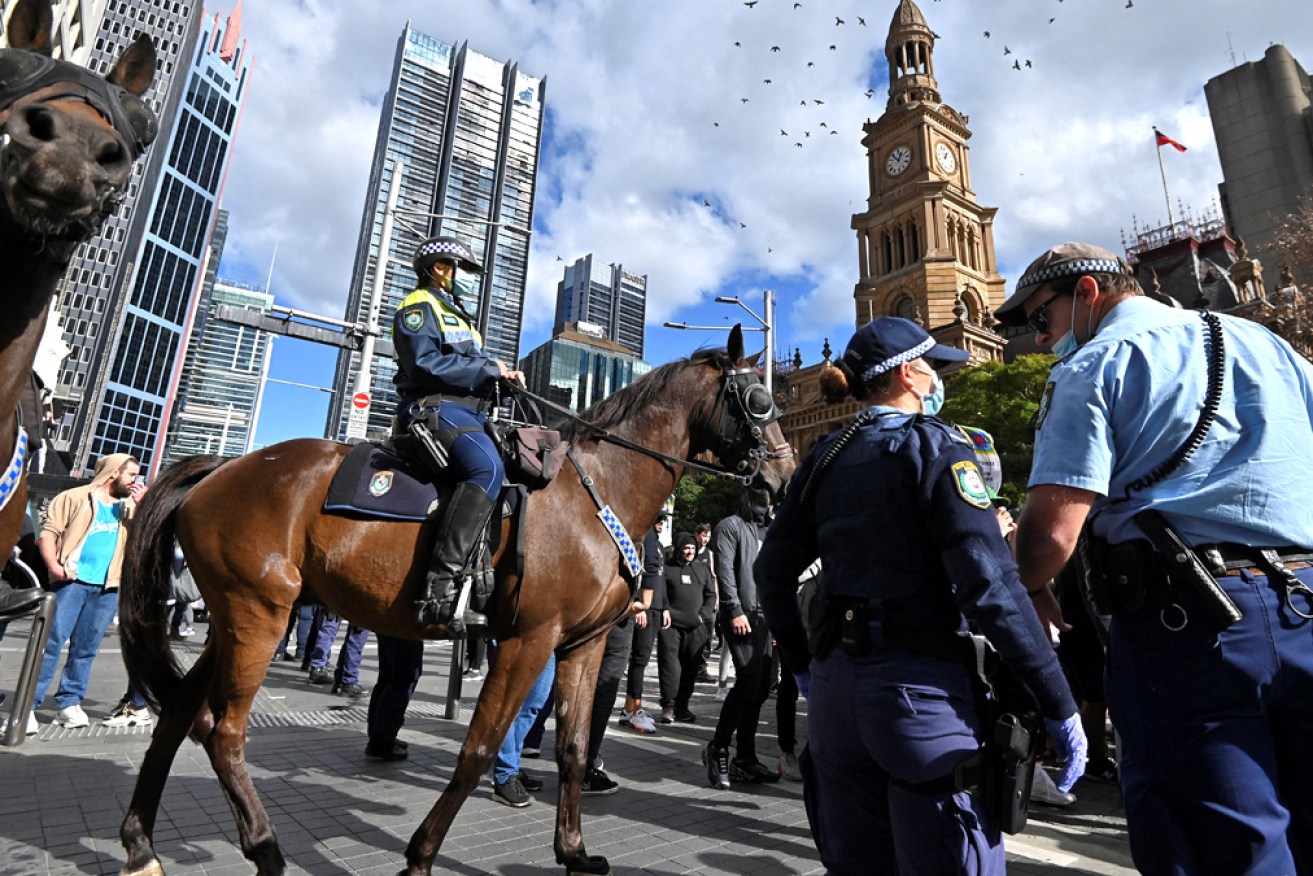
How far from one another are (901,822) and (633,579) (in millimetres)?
2471

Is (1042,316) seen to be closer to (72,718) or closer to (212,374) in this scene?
(72,718)

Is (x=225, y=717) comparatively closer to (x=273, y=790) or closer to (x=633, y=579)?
(x=273, y=790)

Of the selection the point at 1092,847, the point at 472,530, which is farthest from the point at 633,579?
the point at 1092,847

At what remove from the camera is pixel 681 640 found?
28.0 ft

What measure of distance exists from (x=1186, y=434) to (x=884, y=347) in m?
0.88

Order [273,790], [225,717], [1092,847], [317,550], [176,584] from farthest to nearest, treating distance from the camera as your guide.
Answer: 1. [176,584]
2. [273,790]
3. [1092,847]
4. [317,550]
5. [225,717]

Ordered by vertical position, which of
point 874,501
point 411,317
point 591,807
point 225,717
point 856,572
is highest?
point 411,317

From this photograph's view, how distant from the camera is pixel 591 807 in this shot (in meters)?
4.91

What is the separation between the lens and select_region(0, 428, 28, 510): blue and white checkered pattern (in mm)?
2420

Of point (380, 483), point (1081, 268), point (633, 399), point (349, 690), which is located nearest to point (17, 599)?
point (380, 483)

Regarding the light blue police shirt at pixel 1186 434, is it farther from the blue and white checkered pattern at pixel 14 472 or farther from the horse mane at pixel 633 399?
the blue and white checkered pattern at pixel 14 472

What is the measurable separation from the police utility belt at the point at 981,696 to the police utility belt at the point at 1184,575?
1.22ft

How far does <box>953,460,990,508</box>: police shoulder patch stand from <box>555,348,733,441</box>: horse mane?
2870 millimetres

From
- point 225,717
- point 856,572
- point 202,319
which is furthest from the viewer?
point 202,319
